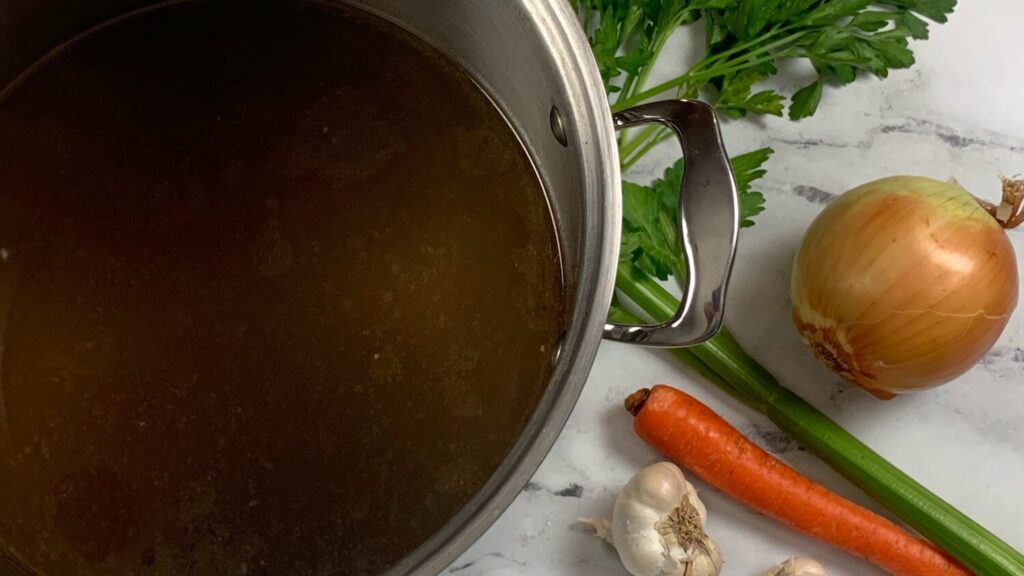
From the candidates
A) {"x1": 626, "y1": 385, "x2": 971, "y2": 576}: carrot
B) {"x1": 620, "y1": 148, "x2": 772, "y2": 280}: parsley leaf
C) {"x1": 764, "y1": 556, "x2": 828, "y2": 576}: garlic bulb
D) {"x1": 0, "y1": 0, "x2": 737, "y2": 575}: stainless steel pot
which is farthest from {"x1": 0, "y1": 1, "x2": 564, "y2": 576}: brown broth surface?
{"x1": 764, "y1": 556, "x2": 828, "y2": 576}: garlic bulb

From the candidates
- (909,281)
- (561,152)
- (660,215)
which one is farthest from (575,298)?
(909,281)

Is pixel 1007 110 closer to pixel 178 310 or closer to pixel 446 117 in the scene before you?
pixel 446 117

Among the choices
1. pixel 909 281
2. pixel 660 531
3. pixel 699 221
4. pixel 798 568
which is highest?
pixel 699 221

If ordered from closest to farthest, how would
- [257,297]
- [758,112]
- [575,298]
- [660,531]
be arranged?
[575,298] → [257,297] → [660,531] → [758,112]

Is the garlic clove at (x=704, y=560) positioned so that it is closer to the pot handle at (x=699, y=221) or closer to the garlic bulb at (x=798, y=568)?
the garlic bulb at (x=798, y=568)

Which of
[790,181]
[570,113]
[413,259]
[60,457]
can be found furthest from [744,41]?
[60,457]

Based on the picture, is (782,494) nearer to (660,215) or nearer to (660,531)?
(660,531)

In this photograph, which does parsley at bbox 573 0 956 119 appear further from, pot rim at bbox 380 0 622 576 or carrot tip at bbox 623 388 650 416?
carrot tip at bbox 623 388 650 416

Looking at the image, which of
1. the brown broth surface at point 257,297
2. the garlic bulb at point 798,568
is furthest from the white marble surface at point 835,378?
the brown broth surface at point 257,297
